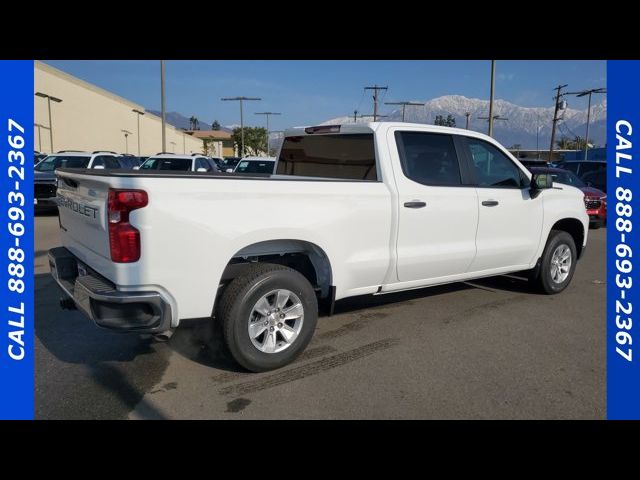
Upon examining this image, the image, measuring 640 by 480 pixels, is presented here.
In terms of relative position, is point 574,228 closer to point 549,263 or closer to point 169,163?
point 549,263

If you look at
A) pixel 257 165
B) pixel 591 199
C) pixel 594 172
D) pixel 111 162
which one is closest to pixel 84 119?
pixel 111 162

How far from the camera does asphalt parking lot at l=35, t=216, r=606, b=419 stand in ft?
11.0

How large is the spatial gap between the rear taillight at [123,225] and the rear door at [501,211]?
3.51 m

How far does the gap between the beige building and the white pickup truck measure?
3631 cm

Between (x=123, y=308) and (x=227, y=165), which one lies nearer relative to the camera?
(x=123, y=308)

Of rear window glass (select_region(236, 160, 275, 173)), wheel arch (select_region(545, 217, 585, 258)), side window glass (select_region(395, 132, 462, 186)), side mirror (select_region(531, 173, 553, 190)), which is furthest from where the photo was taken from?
rear window glass (select_region(236, 160, 275, 173))

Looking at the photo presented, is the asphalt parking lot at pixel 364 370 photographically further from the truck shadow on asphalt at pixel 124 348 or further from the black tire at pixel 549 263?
the black tire at pixel 549 263

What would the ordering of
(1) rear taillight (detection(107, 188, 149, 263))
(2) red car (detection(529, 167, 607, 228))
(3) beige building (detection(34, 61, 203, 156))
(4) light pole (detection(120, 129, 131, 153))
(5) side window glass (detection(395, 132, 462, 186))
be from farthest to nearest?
(4) light pole (detection(120, 129, 131, 153))
(3) beige building (detection(34, 61, 203, 156))
(2) red car (detection(529, 167, 607, 228))
(5) side window glass (detection(395, 132, 462, 186))
(1) rear taillight (detection(107, 188, 149, 263))

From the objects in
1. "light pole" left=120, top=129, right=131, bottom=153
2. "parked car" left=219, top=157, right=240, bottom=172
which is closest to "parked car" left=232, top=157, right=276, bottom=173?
"parked car" left=219, top=157, right=240, bottom=172

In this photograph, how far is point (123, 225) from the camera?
3.16 meters

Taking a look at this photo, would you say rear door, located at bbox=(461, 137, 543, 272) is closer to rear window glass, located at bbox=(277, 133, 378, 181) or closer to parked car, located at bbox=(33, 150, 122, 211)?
rear window glass, located at bbox=(277, 133, 378, 181)

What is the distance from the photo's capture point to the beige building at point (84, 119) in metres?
36.6

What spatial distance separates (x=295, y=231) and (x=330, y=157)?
5.59ft

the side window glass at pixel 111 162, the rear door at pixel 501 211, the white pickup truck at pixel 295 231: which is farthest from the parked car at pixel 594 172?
the side window glass at pixel 111 162
